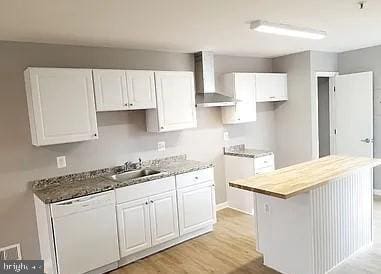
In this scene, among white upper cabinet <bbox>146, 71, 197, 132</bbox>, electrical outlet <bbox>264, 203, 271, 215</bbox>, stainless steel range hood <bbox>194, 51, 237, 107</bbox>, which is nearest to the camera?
electrical outlet <bbox>264, 203, 271, 215</bbox>

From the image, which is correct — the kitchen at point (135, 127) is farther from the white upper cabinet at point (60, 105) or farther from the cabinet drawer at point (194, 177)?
the cabinet drawer at point (194, 177)

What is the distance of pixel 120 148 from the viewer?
382 cm

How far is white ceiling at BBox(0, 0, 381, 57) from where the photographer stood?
7.44 ft

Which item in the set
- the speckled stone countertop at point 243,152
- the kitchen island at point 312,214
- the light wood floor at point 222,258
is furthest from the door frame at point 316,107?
the kitchen island at point 312,214

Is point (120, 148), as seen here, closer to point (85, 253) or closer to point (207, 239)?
point (85, 253)

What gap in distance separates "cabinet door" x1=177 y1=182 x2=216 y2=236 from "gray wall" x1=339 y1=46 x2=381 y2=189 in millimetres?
3084

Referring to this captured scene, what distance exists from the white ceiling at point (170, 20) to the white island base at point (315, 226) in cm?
154

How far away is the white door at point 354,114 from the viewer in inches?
195

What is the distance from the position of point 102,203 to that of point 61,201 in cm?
41

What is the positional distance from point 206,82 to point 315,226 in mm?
2483

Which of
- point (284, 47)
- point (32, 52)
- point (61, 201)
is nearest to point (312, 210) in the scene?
point (61, 201)

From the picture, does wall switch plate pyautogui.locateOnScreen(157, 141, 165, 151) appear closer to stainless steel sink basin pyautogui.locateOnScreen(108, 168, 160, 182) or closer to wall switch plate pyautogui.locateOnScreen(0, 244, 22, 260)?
stainless steel sink basin pyautogui.locateOnScreen(108, 168, 160, 182)

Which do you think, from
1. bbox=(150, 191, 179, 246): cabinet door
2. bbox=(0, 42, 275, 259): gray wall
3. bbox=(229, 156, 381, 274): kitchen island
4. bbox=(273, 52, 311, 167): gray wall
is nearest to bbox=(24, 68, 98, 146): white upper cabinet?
bbox=(0, 42, 275, 259): gray wall

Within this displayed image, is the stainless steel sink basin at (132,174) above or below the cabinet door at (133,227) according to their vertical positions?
above
